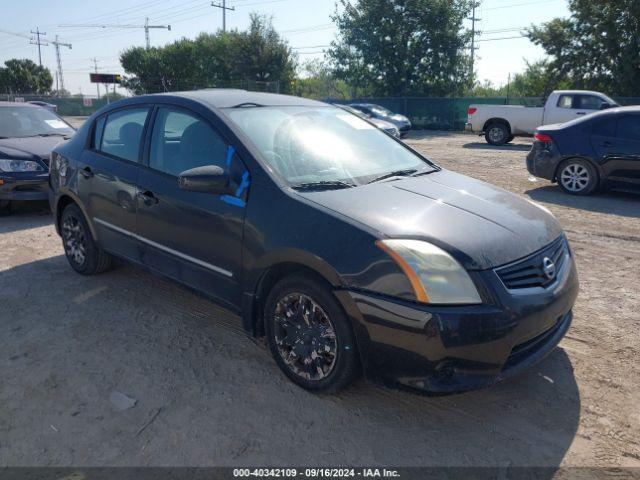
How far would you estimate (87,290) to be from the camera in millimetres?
4668

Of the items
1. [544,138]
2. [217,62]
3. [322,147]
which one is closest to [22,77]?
[217,62]

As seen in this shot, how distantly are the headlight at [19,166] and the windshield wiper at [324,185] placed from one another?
18.2 ft

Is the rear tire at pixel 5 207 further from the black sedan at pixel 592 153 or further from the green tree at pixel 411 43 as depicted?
the green tree at pixel 411 43

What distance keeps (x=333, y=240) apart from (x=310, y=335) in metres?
0.57

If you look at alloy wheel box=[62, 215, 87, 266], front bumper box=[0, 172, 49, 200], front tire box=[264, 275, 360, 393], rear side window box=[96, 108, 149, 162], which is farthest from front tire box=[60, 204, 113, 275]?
front bumper box=[0, 172, 49, 200]

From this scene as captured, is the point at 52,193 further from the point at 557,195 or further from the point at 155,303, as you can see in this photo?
the point at 557,195

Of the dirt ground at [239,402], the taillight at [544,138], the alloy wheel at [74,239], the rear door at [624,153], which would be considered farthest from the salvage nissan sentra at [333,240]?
the taillight at [544,138]

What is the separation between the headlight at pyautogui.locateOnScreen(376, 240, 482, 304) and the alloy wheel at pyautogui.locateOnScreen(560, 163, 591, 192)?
7.25m

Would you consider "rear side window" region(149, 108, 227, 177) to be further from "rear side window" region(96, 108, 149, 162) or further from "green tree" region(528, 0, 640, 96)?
"green tree" region(528, 0, 640, 96)

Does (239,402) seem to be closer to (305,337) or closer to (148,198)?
(305,337)

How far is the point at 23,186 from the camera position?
7.16m

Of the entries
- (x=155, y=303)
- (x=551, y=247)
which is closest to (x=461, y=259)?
(x=551, y=247)

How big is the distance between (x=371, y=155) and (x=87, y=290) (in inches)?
109

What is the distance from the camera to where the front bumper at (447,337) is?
99.6 inches
